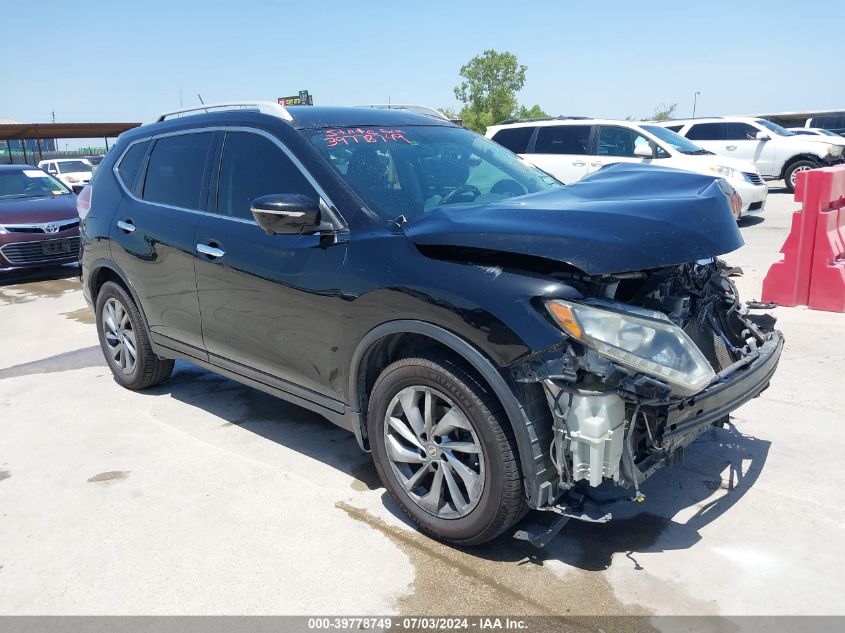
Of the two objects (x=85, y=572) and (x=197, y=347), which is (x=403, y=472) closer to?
(x=85, y=572)

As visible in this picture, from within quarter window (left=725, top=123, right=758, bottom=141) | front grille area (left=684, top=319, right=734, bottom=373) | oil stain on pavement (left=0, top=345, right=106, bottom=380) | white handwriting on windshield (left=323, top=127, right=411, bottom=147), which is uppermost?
quarter window (left=725, top=123, right=758, bottom=141)

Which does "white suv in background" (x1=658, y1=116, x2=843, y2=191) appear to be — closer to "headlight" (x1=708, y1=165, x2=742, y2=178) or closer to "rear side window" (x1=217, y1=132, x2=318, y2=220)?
"headlight" (x1=708, y1=165, x2=742, y2=178)

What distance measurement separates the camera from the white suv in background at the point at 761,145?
16.9 metres

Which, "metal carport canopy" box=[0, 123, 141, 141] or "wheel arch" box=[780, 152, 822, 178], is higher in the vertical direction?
"metal carport canopy" box=[0, 123, 141, 141]

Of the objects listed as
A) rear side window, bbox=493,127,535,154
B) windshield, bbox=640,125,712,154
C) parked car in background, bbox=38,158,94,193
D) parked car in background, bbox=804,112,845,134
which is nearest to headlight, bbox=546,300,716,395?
windshield, bbox=640,125,712,154

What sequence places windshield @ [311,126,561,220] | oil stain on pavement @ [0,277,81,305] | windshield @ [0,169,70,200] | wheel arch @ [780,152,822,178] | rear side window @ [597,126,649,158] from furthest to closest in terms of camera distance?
wheel arch @ [780,152,822,178] < rear side window @ [597,126,649,158] < windshield @ [0,169,70,200] < oil stain on pavement @ [0,277,81,305] < windshield @ [311,126,561,220]

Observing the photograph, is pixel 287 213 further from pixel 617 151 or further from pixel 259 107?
pixel 617 151

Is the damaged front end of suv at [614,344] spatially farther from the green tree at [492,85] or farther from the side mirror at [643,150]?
the green tree at [492,85]

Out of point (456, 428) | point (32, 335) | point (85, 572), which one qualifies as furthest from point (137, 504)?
point (32, 335)

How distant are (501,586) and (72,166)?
25131mm

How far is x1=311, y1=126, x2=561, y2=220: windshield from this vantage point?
3547 millimetres

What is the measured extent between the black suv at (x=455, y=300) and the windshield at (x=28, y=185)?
8.18 metres

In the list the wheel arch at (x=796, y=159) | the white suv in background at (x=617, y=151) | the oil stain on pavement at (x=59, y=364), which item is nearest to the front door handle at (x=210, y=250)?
the oil stain on pavement at (x=59, y=364)

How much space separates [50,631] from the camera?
9.05 feet
